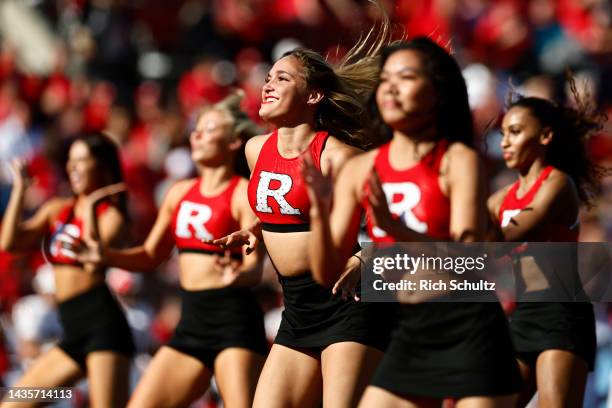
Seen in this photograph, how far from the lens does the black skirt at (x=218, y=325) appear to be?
6.14 m

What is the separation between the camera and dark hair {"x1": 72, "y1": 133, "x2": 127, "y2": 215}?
7.25 meters

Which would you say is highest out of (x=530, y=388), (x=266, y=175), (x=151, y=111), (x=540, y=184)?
(x=151, y=111)

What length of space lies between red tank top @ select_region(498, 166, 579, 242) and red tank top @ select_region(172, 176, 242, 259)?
5.08ft

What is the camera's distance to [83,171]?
7.18m

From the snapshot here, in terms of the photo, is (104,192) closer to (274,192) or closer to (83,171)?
(83,171)

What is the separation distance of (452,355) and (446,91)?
100 centimetres

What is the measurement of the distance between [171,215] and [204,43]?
7781mm

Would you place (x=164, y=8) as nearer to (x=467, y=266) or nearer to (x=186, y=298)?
(x=186, y=298)

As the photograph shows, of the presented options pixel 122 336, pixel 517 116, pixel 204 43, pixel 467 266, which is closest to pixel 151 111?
pixel 204 43

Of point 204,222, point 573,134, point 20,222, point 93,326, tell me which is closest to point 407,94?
point 573,134

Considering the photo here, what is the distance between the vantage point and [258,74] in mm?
12398

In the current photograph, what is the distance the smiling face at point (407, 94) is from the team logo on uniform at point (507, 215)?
163 centimetres

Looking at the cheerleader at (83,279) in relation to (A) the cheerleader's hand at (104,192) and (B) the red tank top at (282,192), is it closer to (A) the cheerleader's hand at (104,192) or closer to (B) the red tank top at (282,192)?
(A) the cheerleader's hand at (104,192)

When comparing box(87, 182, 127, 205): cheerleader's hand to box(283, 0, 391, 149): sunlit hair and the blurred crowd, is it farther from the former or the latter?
the blurred crowd
